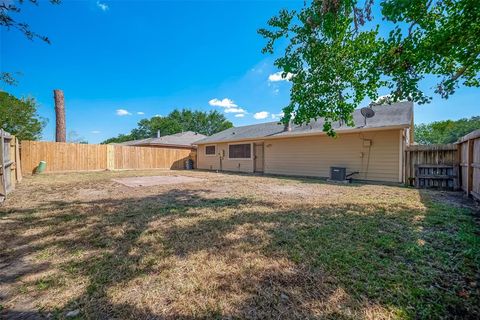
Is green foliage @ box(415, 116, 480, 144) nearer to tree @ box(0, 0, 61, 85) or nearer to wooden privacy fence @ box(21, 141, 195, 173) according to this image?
wooden privacy fence @ box(21, 141, 195, 173)

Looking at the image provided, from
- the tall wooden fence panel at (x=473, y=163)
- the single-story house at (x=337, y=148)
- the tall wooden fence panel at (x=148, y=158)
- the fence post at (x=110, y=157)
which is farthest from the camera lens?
the tall wooden fence panel at (x=148, y=158)

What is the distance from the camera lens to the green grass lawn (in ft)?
5.18

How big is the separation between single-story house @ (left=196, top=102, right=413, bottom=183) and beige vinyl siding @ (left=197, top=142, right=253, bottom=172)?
0.07m

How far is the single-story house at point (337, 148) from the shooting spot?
328 inches

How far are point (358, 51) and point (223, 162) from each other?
1171 cm

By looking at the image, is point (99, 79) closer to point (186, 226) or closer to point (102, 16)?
point (102, 16)

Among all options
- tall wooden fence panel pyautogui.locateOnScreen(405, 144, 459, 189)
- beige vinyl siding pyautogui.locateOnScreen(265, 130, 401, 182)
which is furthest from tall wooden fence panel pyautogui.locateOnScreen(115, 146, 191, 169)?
tall wooden fence panel pyautogui.locateOnScreen(405, 144, 459, 189)

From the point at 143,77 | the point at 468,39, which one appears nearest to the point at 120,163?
the point at 143,77

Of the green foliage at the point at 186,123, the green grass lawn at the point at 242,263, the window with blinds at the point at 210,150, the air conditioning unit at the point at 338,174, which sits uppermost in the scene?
the green foliage at the point at 186,123

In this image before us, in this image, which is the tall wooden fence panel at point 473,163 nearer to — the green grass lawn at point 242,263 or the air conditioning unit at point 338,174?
the green grass lawn at point 242,263

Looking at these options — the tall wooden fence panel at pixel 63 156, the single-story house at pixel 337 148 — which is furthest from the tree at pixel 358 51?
the tall wooden fence panel at pixel 63 156

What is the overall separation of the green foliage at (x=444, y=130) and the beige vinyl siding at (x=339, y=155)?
2936cm

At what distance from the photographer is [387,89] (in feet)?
17.4

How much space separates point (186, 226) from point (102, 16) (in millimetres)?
10366
